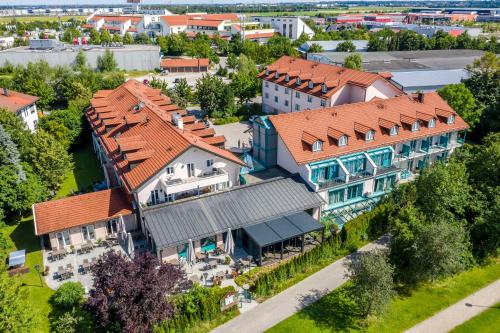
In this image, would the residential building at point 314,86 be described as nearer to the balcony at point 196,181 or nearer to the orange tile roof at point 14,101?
the balcony at point 196,181

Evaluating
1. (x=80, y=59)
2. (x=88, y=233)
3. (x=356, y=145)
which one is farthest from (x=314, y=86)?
(x=80, y=59)

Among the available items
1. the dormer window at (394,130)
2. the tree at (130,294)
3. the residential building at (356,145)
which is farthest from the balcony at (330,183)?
the tree at (130,294)

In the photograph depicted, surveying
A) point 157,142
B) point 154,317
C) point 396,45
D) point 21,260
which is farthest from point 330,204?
point 396,45

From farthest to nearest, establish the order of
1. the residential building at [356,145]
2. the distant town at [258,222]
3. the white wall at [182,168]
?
the residential building at [356,145] → the white wall at [182,168] → the distant town at [258,222]

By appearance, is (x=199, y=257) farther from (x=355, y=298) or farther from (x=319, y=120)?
(x=319, y=120)

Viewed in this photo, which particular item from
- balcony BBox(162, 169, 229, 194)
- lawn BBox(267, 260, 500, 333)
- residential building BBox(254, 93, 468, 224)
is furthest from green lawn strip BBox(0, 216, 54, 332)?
residential building BBox(254, 93, 468, 224)

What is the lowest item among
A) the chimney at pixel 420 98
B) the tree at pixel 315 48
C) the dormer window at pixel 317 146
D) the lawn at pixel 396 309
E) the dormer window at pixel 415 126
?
the lawn at pixel 396 309
